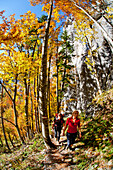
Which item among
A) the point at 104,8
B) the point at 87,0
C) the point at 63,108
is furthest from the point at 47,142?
the point at 63,108

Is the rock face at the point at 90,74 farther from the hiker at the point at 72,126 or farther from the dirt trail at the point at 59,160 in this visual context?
the dirt trail at the point at 59,160

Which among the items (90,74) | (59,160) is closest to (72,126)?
Result: (59,160)

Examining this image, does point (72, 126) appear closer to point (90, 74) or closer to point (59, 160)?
point (59, 160)

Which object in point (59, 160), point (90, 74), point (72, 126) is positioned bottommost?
point (59, 160)

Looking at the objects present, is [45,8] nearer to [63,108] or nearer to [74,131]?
[74,131]

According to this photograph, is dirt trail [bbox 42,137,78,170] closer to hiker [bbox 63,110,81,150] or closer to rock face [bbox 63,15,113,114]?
hiker [bbox 63,110,81,150]

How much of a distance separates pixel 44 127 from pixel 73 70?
1404 cm

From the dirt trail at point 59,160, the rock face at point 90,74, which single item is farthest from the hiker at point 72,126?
the rock face at point 90,74

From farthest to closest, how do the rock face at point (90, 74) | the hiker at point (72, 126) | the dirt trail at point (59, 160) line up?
the rock face at point (90, 74) → the hiker at point (72, 126) → the dirt trail at point (59, 160)

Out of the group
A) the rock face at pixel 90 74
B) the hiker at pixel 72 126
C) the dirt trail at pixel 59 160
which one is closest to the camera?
the dirt trail at pixel 59 160

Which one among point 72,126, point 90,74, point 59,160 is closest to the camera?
point 59,160

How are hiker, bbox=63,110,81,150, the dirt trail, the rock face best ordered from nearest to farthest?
1. the dirt trail
2. hiker, bbox=63,110,81,150
3. the rock face

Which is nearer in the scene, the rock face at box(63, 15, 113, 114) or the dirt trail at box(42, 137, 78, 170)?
the dirt trail at box(42, 137, 78, 170)

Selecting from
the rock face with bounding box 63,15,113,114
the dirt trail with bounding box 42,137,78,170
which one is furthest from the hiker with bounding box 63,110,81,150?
the rock face with bounding box 63,15,113,114
